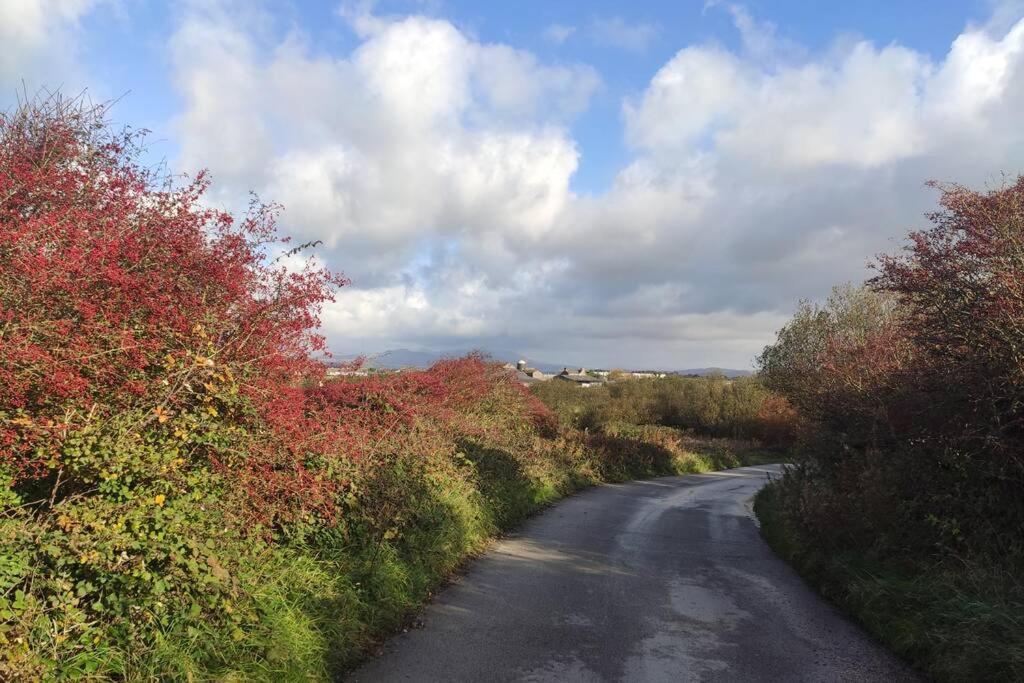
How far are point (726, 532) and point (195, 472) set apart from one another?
1120 cm

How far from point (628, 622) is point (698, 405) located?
148 ft

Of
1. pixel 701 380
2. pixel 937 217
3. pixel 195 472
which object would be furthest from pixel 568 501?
pixel 701 380

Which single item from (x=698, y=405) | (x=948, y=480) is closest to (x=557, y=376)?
(x=698, y=405)

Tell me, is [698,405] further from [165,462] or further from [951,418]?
[165,462]

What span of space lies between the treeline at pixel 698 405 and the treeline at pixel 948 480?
107ft

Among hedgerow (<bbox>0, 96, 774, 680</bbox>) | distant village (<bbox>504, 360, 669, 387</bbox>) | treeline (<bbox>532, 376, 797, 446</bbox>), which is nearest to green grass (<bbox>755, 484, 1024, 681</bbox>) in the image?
hedgerow (<bbox>0, 96, 774, 680</bbox>)

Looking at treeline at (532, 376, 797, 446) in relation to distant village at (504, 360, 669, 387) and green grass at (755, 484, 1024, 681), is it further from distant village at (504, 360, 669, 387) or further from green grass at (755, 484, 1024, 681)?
green grass at (755, 484, 1024, 681)

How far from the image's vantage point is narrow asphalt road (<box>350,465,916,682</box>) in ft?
18.8

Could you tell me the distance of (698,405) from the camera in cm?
5003

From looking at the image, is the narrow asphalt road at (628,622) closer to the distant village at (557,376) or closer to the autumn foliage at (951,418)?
the autumn foliage at (951,418)

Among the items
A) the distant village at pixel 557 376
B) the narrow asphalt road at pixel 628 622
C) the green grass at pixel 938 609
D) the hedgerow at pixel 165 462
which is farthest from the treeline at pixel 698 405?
the hedgerow at pixel 165 462

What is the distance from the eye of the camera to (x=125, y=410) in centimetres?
515

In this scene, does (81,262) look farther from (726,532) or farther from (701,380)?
(701,380)

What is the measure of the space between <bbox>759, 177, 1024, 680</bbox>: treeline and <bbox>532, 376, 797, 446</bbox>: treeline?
32732mm
